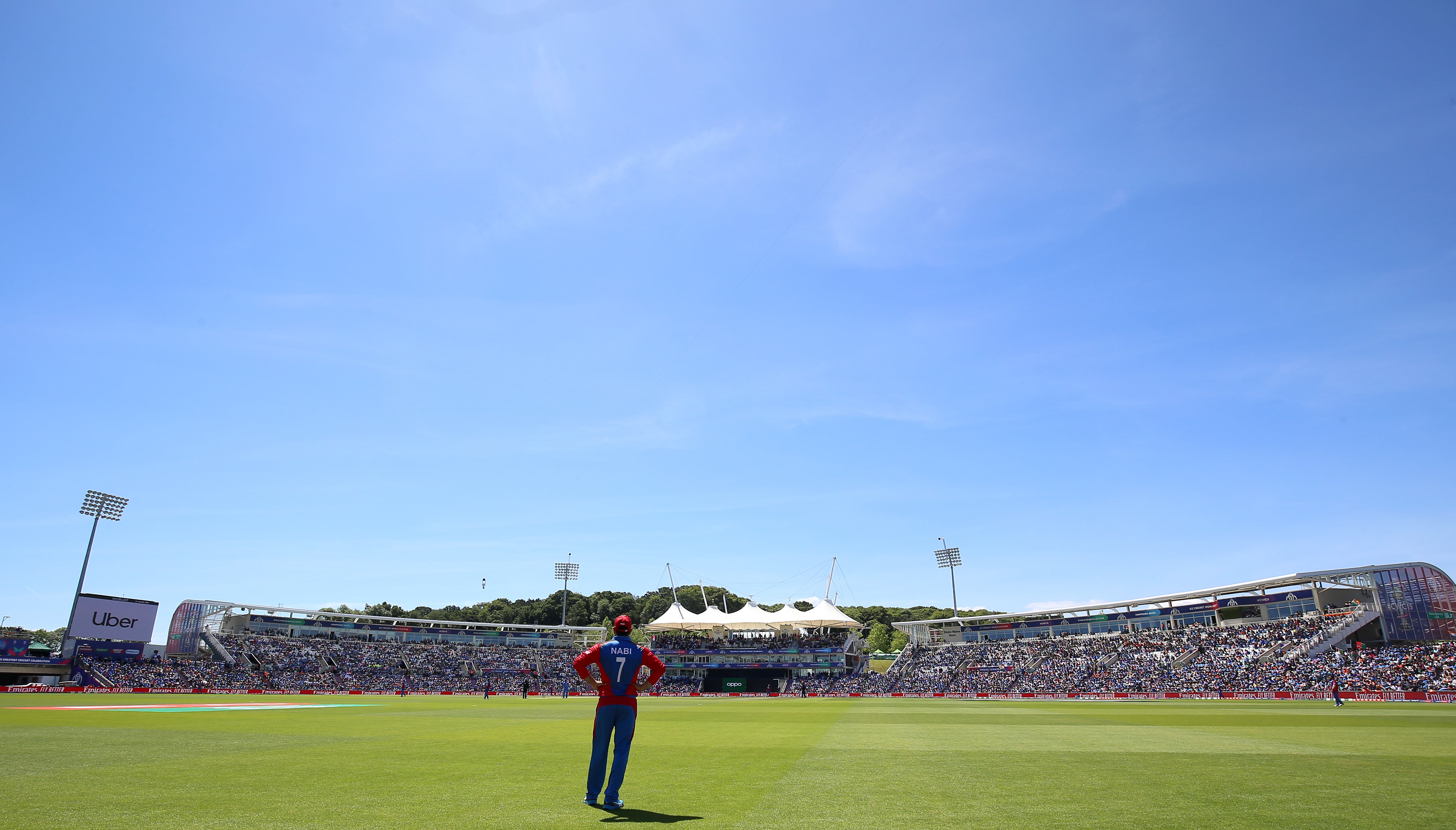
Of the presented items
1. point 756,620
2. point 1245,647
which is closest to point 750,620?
point 756,620

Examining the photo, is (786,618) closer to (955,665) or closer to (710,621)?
(710,621)

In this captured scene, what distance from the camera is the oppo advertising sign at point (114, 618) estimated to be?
268ft

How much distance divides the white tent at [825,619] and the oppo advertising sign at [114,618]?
80144 millimetres

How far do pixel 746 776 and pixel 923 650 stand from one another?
310 ft

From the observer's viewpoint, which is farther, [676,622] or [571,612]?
[571,612]

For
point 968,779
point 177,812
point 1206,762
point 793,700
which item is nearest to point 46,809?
point 177,812

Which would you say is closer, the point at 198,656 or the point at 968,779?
the point at 968,779

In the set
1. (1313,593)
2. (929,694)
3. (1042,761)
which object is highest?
(1313,593)

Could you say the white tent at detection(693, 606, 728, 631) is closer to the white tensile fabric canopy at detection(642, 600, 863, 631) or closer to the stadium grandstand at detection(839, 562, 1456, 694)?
the white tensile fabric canopy at detection(642, 600, 863, 631)

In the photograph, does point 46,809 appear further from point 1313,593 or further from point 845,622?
point 845,622

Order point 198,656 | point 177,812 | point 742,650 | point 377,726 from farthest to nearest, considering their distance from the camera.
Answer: point 742,650, point 198,656, point 377,726, point 177,812

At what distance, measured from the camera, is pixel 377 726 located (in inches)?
910

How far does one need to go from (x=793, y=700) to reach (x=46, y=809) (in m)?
63.3

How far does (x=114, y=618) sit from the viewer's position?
277 ft
